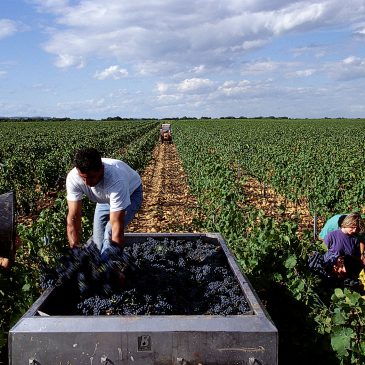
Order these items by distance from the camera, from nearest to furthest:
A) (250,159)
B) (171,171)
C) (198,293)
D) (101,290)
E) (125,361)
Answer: (125,361) < (101,290) < (198,293) < (250,159) < (171,171)

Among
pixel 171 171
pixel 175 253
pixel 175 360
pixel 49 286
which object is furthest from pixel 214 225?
pixel 171 171

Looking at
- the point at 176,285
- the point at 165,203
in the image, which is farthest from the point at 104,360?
the point at 165,203

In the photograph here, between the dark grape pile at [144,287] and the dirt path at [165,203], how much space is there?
17.6 feet

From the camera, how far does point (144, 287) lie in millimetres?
3729

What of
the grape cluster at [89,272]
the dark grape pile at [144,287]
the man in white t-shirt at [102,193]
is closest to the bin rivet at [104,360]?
the dark grape pile at [144,287]

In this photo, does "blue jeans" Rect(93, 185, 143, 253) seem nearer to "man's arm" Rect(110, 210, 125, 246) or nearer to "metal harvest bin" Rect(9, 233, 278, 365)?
"man's arm" Rect(110, 210, 125, 246)

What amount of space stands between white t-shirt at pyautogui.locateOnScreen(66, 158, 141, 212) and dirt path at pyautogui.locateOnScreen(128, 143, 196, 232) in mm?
5208

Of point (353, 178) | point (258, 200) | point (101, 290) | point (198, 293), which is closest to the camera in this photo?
point (101, 290)

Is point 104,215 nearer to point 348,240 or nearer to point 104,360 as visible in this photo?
point 104,360

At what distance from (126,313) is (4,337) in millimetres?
1621

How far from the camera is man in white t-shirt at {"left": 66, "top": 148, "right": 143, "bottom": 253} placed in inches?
151

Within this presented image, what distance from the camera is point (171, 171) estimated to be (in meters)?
20.0

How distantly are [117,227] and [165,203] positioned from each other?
8.96 metres

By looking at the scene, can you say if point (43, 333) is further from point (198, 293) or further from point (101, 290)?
point (198, 293)
